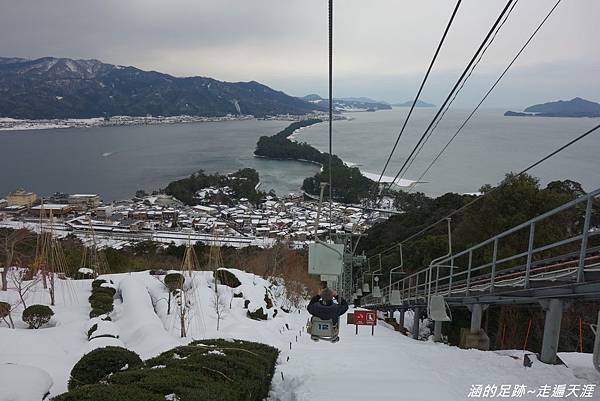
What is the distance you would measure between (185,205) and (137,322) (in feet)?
130

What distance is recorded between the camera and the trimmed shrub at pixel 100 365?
3.80 metres

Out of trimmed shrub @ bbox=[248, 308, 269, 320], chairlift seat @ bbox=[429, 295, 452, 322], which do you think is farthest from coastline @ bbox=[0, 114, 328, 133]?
chairlift seat @ bbox=[429, 295, 452, 322]

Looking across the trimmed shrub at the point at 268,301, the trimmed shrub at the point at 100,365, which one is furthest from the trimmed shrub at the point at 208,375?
the trimmed shrub at the point at 268,301

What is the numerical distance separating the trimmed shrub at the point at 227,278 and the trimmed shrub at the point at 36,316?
445 centimetres

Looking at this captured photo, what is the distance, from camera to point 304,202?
4622cm

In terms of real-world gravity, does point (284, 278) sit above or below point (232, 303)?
below

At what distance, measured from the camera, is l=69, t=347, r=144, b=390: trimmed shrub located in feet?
12.5

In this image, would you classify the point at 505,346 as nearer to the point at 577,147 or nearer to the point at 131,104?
the point at 577,147

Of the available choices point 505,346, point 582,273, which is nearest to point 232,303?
point 505,346

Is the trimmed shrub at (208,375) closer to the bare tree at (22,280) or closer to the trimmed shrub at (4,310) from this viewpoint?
the trimmed shrub at (4,310)

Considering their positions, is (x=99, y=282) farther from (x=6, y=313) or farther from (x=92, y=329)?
(x=92, y=329)

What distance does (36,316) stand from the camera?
6.59 metres

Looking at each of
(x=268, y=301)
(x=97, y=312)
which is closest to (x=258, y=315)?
(x=268, y=301)

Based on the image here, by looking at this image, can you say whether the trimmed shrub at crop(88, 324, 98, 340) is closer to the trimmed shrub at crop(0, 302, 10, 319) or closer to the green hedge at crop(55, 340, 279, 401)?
the trimmed shrub at crop(0, 302, 10, 319)
